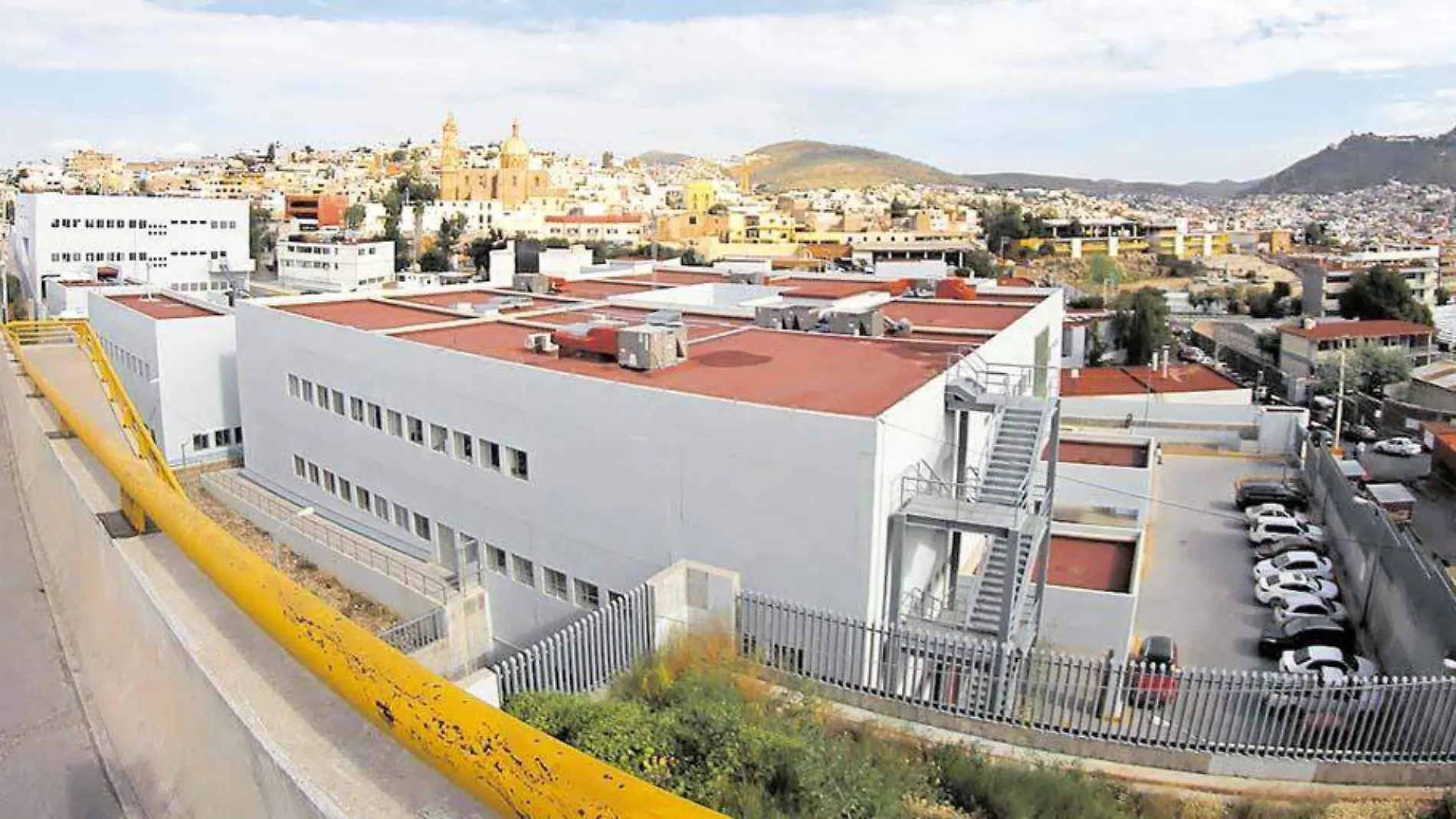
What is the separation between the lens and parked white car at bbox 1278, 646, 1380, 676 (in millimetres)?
17312

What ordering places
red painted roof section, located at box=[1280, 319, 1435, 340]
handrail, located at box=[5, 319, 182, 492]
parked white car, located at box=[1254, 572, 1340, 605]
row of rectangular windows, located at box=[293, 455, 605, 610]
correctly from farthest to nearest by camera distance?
red painted roof section, located at box=[1280, 319, 1435, 340] < parked white car, located at box=[1254, 572, 1340, 605] < handrail, located at box=[5, 319, 182, 492] < row of rectangular windows, located at box=[293, 455, 605, 610]

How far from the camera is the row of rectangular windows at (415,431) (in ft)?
50.4

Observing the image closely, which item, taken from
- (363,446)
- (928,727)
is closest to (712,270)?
(363,446)

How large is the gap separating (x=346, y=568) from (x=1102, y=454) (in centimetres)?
1929

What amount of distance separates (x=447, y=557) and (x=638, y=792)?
13.9 metres

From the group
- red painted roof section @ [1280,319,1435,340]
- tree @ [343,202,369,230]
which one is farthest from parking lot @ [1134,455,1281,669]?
tree @ [343,202,369,230]

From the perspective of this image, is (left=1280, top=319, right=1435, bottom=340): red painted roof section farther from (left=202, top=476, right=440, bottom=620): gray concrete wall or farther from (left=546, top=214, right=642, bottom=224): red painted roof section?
(left=546, top=214, right=642, bottom=224): red painted roof section

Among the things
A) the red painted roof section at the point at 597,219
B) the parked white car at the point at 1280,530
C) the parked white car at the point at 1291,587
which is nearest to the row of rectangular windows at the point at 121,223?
the red painted roof section at the point at 597,219

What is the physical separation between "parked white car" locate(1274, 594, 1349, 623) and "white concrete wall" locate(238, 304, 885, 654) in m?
13.1

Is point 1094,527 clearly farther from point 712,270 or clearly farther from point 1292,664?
point 712,270

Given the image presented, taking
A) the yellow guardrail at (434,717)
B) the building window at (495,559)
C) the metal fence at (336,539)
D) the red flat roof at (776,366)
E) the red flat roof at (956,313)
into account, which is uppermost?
the red flat roof at (956,313)

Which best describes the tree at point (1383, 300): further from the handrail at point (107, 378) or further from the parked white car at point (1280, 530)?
the handrail at point (107, 378)

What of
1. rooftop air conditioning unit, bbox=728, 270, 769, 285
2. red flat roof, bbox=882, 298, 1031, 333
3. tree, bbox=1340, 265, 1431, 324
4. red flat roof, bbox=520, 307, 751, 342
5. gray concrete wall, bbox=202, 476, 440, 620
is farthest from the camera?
tree, bbox=1340, 265, 1431, 324

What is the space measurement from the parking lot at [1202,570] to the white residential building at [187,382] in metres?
23.8
